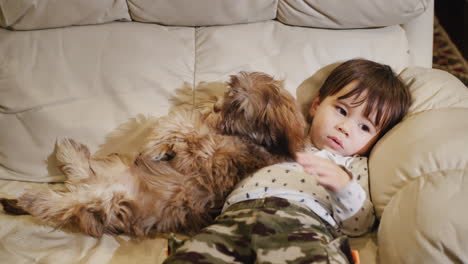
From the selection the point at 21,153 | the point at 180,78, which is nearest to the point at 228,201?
the point at 180,78

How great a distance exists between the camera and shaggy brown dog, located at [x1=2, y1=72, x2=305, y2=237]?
46.7 inches

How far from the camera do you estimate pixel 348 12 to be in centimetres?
147

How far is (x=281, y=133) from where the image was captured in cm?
119

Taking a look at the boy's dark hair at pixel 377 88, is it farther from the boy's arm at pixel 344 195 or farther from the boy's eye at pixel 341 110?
the boy's arm at pixel 344 195

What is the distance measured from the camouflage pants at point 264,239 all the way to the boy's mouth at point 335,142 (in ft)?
1.02

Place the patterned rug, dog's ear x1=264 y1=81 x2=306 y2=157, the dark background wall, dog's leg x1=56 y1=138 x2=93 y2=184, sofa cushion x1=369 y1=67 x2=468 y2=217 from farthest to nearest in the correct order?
1. the dark background wall
2. the patterned rug
3. dog's leg x1=56 y1=138 x2=93 y2=184
4. dog's ear x1=264 y1=81 x2=306 y2=157
5. sofa cushion x1=369 y1=67 x2=468 y2=217

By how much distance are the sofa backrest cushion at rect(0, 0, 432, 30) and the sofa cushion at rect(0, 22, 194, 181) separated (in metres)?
0.06

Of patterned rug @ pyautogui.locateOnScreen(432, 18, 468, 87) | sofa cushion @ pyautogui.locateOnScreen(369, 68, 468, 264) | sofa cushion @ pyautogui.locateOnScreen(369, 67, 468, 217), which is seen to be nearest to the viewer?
sofa cushion @ pyautogui.locateOnScreen(369, 68, 468, 264)

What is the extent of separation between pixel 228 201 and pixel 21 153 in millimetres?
794

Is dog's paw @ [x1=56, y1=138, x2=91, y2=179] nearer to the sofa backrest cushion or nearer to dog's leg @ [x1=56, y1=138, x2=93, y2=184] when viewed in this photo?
dog's leg @ [x1=56, y1=138, x2=93, y2=184]

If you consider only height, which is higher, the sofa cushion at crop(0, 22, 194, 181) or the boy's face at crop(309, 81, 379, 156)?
the sofa cushion at crop(0, 22, 194, 181)

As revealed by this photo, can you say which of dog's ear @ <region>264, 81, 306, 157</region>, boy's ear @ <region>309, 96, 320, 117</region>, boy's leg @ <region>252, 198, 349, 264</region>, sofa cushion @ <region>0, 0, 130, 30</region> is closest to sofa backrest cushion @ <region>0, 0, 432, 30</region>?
sofa cushion @ <region>0, 0, 130, 30</region>

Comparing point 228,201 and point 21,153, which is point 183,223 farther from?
point 21,153

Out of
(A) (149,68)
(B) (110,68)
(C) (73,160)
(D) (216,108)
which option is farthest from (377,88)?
(C) (73,160)
